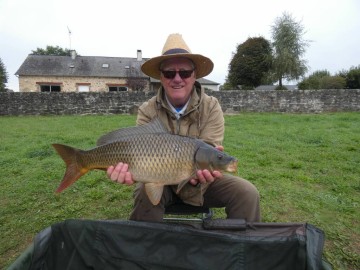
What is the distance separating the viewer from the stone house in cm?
2309

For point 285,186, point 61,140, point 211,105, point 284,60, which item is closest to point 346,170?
point 285,186

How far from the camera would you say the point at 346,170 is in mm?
3795

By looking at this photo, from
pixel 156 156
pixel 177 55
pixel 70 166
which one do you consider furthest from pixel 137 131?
pixel 177 55

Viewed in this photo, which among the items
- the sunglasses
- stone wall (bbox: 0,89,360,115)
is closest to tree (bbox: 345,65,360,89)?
stone wall (bbox: 0,89,360,115)

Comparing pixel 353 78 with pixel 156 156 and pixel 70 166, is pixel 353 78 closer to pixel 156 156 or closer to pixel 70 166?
pixel 156 156

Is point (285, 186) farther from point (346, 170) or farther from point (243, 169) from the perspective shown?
point (346, 170)

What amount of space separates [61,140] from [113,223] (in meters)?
4.77

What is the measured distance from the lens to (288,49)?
22094mm

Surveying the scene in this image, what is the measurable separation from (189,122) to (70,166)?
2.43 ft

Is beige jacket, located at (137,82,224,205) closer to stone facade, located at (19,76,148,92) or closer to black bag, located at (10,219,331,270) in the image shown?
black bag, located at (10,219,331,270)

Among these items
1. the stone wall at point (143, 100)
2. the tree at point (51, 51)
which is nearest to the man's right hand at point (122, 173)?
the stone wall at point (143, 100)

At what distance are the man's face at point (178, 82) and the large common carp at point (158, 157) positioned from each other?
1.23 feet

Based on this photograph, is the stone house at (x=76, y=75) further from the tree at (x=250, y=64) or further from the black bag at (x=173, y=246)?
the black bag at (x=173, y=246)

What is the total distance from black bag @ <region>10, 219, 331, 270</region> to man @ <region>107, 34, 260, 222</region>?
17 centimetres
